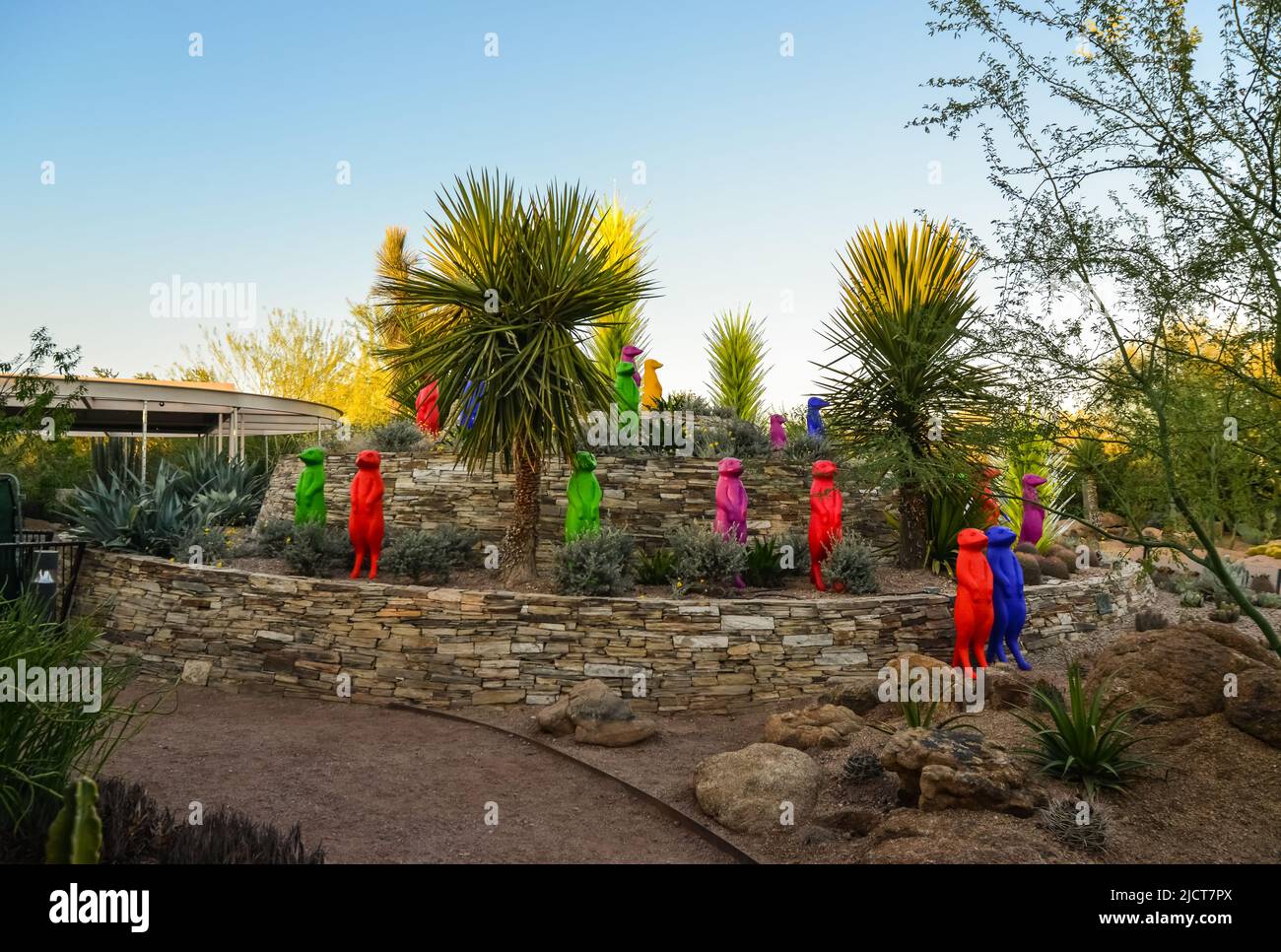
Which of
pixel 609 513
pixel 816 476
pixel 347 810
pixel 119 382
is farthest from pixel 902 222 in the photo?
pixel 119 382

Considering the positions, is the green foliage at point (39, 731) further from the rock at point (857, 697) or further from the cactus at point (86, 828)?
the rock at point (857, 697)

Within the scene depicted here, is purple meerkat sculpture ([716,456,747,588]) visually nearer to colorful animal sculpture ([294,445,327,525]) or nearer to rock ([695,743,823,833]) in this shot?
rock ([695,743,823,833])

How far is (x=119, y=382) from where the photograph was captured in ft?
47.8

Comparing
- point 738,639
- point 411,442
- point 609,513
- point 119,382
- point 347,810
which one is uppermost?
point 119,382

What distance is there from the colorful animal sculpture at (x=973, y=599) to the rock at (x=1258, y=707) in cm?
218

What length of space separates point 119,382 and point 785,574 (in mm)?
12048

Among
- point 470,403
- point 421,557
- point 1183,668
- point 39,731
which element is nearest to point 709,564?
point 470,403

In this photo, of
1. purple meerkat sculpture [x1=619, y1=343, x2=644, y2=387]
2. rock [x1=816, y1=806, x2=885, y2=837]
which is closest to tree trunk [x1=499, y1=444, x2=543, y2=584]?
purple meerkat sculpture [x1=619, y1=343, x2=644, y2=387]

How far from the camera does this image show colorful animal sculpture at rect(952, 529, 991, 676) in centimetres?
738

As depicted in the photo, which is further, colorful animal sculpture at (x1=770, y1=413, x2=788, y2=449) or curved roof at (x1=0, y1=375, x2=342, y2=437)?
curved roof at (x1=0, y1=375, x2=342, y2=437)

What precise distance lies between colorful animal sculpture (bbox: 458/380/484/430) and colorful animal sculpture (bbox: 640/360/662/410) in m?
6.59

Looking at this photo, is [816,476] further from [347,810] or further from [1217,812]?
[347,810]

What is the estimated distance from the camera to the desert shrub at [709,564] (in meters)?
9.04

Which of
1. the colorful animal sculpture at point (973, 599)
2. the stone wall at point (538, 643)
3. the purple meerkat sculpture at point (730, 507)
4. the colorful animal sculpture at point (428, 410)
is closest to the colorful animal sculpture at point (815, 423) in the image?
the purple meerkat sculpture at point (730, 507)
